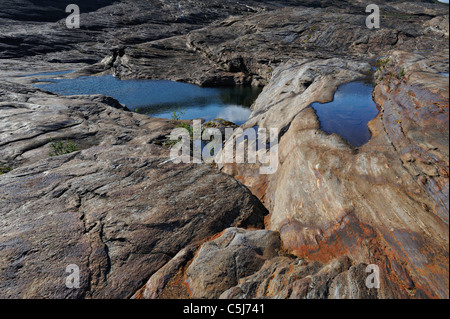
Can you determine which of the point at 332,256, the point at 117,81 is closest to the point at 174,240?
the point at 332,256

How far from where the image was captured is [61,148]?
1452 centimetres

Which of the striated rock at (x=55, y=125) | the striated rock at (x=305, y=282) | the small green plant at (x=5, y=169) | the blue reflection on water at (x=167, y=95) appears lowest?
the small green plant at (x=5, y=169)

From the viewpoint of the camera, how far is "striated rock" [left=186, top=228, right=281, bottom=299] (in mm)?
6270

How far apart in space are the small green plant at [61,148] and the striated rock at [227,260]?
11744 millimetres

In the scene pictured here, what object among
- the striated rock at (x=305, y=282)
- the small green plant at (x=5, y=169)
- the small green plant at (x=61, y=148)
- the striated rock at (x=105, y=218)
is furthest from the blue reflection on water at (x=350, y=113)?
the small green plant at (x=5, y=169)

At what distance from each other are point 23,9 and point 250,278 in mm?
103995

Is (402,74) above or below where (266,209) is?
above

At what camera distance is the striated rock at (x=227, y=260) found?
6.27 meters

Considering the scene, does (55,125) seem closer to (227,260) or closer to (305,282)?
(227,260)

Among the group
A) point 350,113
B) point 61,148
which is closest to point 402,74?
point 350,113

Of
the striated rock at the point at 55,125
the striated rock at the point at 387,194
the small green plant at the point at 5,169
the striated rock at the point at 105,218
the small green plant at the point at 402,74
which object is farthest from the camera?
the striated rock at the point at 55,125

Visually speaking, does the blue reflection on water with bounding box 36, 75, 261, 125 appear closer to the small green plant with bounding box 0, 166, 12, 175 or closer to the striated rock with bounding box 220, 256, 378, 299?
the small green plant with bounding box 0, 166, 12, 175

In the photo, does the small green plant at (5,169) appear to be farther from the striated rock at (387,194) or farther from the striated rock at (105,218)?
the striated rock at (387,194)

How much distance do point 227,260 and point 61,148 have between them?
13085 mm
